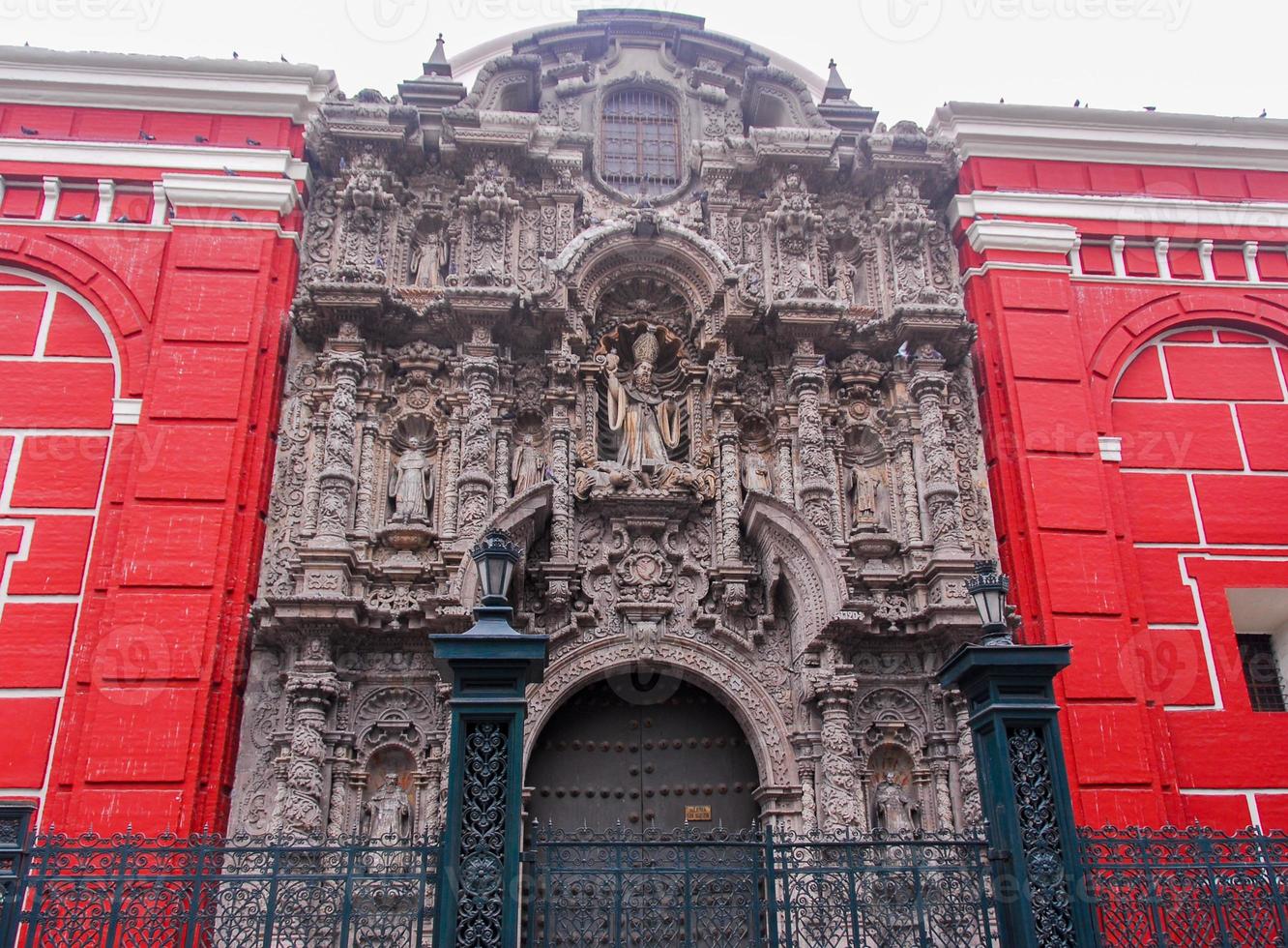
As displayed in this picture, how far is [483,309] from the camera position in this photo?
37.1ft

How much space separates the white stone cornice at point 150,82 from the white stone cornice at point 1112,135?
8.05 meters

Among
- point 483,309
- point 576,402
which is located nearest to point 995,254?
point 576,402

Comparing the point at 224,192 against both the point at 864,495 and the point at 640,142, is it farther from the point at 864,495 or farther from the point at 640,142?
the point at 864,495

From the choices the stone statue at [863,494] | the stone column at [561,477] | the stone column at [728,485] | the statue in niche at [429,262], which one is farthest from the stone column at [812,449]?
the statue in niche at [429,262]

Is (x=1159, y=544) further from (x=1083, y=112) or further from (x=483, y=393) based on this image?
(x=483, y=393)

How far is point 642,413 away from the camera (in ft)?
38.1

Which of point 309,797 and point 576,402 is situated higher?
point 576,402

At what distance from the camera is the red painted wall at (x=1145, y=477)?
390 inches

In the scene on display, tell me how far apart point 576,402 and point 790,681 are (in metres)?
3.79

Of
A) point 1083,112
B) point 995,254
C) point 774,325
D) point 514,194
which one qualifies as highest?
point 1083,112

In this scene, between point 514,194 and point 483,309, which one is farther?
point 514,194

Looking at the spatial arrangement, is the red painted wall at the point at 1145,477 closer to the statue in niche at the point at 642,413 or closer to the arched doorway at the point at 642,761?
the arched doorway at the point at 642,761

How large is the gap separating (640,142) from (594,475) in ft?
16.0

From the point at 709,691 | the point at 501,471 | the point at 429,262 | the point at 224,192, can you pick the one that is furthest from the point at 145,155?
the point at 709,691
